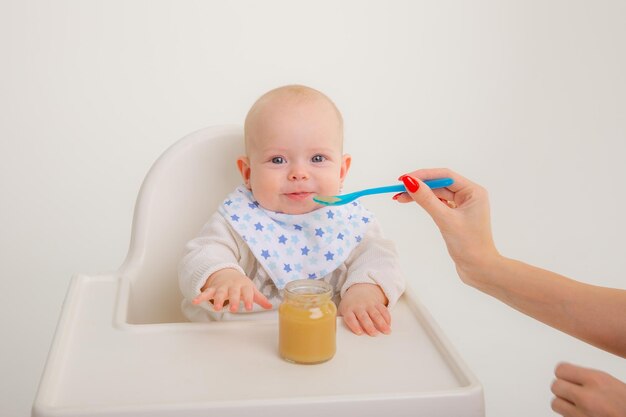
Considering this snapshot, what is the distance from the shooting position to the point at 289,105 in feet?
4.84

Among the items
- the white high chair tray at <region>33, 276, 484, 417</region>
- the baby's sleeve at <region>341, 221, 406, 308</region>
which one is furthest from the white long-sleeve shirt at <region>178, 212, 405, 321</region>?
the white high chair tray at <region>33, 276, 484, 417</region>

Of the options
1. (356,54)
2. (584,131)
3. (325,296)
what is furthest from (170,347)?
(584,131)

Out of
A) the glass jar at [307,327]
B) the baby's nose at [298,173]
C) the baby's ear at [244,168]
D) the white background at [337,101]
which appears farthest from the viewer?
the white background at [337,101]

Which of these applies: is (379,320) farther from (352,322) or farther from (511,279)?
(511,279)

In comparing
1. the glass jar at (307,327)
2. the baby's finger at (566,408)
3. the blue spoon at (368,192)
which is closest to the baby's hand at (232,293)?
the glass jar at (307,327)

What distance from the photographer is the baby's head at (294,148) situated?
1463 millimetres

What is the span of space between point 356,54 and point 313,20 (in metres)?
0.20

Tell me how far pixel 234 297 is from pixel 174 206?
497 mm

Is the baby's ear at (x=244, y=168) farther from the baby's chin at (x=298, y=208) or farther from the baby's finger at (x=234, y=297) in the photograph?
the baby's finger at (x=234, y=297)

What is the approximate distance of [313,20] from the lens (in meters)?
2.85

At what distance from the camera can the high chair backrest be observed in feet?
5.34

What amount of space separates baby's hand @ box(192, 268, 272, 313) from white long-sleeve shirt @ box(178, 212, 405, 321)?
0.04m

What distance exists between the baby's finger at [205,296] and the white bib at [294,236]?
0.24 meters

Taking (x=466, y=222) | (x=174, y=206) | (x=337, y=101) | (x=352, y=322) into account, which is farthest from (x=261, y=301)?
(x=337, y=101)
